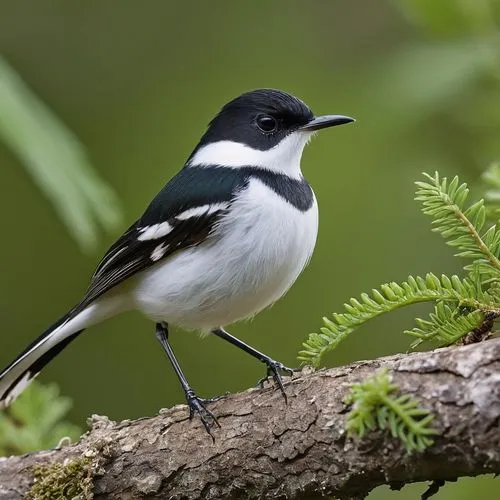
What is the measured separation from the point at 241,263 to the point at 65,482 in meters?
0.97

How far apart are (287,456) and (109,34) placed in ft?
16.7

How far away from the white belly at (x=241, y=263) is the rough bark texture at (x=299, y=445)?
0.55m

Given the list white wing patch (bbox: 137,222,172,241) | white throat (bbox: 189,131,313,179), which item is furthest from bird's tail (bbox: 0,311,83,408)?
white throat (bbox: 189,131,313,179)

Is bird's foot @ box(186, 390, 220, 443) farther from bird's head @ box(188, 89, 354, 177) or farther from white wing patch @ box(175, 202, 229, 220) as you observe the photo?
bird's head @ box(188, 89, 354, 177)

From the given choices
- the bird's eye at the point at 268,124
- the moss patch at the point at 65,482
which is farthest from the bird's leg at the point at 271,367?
the bird's eye at the point at 268,124

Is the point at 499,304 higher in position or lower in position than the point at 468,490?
higher

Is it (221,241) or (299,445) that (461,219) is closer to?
(299,445)

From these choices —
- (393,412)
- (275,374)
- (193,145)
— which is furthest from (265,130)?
(393,412)

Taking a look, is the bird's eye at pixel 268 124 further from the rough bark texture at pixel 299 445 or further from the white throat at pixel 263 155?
the rough bark texture at pixel 299 445

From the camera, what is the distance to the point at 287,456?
2.42 meters

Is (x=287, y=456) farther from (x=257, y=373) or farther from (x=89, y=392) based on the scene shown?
(x=89, y=392)

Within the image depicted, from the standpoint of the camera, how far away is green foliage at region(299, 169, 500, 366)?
2252 millimetres

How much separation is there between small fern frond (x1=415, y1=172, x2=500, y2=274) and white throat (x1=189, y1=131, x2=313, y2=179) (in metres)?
1.47

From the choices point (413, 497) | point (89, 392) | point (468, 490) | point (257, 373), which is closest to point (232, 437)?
point (468, 490)
